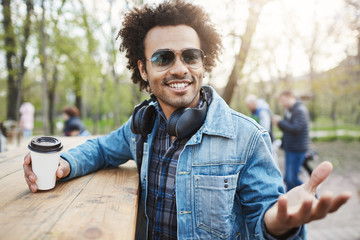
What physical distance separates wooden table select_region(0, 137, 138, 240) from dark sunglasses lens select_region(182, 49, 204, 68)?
92 cm

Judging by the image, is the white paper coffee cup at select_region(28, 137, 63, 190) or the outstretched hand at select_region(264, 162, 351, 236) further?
the white paper coffee cup at select_region(28, 137, 63, 190)

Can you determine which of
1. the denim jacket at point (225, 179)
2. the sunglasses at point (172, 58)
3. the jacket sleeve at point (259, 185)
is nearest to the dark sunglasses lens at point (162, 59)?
the sunglasses at point (172, 58)

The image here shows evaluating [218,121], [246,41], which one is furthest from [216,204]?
[246,41]

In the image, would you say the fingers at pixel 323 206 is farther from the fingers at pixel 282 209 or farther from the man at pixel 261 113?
the man at pixel 261 113

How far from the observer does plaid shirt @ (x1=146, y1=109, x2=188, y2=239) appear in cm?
162

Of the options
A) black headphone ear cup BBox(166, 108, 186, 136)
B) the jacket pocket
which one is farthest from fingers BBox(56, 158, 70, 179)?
the jacket pocket

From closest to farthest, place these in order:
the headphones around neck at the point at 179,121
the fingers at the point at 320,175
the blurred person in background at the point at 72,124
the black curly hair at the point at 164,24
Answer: the fingers at the point at 320,175, the headphones around neck at the point at 179,121, the black curly hair at the point at 164,24, the blurred person in background at the point at 72,124

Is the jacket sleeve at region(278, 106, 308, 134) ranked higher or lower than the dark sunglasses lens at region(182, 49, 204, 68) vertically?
lower

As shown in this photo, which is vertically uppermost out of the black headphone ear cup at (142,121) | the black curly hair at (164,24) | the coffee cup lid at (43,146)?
the black curly hair at (164,24)

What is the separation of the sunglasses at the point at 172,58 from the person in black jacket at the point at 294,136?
441 cm

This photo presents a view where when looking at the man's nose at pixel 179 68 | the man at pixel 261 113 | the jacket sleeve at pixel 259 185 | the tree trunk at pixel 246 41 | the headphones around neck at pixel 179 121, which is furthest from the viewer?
the man at pixel 261 113

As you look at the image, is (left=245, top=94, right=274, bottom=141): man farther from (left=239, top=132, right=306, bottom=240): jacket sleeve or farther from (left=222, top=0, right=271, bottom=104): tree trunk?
(left=239, top=132, right=306, bottom=240): jacket sleeve

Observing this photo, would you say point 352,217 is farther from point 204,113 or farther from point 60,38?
point 60,38

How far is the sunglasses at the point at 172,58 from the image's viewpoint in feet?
5.72
